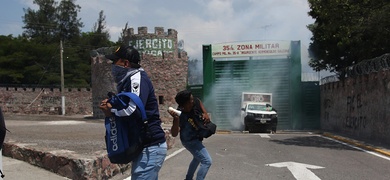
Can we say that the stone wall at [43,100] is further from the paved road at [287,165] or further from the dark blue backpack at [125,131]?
the dark blue backpack at [125,131]

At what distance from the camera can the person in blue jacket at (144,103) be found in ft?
13.1

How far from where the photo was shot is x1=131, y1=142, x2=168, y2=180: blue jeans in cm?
398

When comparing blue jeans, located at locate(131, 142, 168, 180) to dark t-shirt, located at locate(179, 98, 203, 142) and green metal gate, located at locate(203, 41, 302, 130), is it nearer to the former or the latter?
dark t-shirt, located at locate(179, 98, 203, 142)

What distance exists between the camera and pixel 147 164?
399cm

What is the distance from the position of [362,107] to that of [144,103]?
16238mm

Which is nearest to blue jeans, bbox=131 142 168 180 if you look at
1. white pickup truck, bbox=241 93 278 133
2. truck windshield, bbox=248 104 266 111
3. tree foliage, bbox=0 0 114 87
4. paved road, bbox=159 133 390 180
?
paved road, bbox=159 133 390 180

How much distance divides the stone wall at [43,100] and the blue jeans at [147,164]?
44.7 m

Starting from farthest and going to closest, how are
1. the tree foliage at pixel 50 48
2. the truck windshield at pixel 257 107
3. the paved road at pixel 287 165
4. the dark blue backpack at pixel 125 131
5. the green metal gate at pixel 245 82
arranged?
the tree foliage at pixel 50 48 < the green metal gate at pixel 245 82 < the truck windshield at pixel 257 107 < the paved road at pixel 287 165 < the dark blue backpack at pixel 125 131

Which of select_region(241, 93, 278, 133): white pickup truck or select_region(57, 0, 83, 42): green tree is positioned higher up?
select_region(57, 0, 83, 42): green tree

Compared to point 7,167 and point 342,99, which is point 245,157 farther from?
point 342,99

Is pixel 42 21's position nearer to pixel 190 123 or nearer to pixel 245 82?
pixel 245 82

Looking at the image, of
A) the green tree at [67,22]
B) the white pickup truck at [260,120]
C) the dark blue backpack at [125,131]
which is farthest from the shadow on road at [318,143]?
the green tree at [67,22]

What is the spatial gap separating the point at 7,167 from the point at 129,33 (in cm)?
2710

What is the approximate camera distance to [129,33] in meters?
34.4
